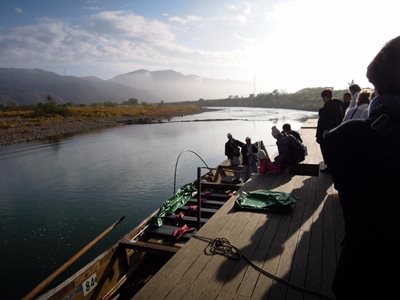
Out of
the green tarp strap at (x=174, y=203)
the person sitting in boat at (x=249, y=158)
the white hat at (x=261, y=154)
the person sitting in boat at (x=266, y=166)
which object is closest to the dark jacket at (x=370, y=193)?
the white hat at (x=261, y=154)

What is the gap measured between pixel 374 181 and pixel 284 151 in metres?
7.55

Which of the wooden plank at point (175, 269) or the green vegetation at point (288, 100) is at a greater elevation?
the green vegetation at point (288, 100)

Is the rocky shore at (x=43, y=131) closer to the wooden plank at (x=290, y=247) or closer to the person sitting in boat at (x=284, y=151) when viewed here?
the person sitting in boat at (x=284, y=151)

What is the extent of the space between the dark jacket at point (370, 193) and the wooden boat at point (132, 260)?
5.57 metres

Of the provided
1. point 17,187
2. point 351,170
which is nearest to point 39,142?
point 17,187

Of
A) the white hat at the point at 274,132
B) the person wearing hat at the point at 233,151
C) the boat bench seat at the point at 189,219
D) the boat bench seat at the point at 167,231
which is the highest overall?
the white hat at the point at 274,132

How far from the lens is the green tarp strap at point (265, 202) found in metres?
6.22

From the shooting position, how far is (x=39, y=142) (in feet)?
130

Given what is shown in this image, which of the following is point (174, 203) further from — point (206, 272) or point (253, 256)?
point (206, 272)

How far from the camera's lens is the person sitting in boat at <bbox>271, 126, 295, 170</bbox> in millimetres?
9242

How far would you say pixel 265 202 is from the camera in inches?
258

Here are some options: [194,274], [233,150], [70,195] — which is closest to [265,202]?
[194,274]

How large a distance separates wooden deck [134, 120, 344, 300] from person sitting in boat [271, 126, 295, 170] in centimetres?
254

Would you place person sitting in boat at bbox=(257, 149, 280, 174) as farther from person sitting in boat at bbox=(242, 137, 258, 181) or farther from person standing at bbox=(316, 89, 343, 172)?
person sitting in boat at bbox=(242, 137, 258, 181)
